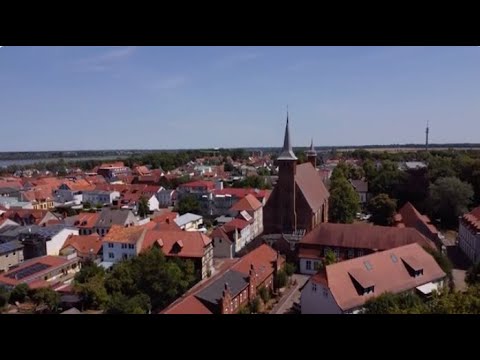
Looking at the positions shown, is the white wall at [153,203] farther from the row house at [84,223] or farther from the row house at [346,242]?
the row house at [346,242]

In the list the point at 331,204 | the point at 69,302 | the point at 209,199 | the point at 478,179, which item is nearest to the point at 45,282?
the point at 69,302

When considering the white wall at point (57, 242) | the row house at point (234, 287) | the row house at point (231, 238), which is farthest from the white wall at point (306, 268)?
the white wall at point (57, 242)

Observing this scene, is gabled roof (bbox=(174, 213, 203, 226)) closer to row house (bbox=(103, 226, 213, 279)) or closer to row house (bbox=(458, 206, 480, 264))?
row house (bbox=(103, 226, 213, 279))

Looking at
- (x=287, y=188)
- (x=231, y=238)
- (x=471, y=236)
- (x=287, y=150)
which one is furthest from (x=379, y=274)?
Result: (x=231, y=238)

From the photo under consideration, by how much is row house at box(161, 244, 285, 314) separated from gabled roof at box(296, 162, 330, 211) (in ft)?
18.0

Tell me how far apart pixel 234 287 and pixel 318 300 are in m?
2.80

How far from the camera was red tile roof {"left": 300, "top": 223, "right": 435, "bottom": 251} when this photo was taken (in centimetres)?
1806

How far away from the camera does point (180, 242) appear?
19344mm

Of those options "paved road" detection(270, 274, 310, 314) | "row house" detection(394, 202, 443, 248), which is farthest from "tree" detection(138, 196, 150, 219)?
"row house" detection(394, 202, 443, 248)

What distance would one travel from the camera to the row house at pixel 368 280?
12.8m

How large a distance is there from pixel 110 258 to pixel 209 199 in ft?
54.4

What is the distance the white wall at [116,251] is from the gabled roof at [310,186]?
368 inches

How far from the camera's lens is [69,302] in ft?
→ 48.8
